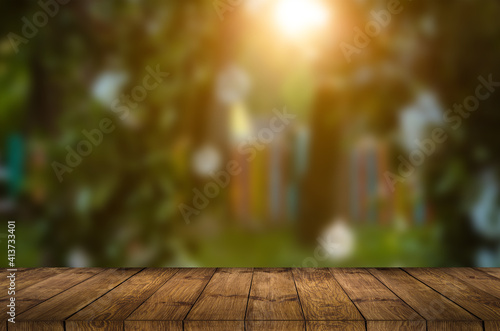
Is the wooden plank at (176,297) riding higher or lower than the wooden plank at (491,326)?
higher

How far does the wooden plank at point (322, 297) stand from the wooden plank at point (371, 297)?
0.02 m

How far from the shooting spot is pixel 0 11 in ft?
5.12

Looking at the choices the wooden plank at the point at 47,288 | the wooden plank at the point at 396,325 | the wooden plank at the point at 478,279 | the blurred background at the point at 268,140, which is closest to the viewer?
the wooden plank at the point at 396,325

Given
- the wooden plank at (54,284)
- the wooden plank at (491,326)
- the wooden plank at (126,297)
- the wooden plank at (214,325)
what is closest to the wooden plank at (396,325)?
the wooden plank at (491,326)

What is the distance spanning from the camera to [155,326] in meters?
0.97

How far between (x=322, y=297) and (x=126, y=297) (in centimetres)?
43

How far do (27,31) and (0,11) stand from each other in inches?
3.9

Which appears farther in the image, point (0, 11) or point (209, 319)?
point (0, 11)

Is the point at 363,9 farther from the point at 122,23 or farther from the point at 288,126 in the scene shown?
the point at 122,23

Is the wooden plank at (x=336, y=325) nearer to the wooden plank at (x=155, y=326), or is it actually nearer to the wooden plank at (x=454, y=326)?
the wooden plank at (x=454, y=326)

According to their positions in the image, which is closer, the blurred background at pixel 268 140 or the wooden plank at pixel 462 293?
the wooden plank at pixel 462 293

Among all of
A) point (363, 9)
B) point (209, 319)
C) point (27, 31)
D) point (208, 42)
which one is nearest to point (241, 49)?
point (208, 42)

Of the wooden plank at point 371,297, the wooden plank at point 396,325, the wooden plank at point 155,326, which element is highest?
the wooden plank at point 371,297

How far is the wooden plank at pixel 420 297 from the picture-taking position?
1.01m
